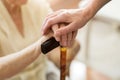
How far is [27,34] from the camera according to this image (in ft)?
3.92

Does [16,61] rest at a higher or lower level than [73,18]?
lower

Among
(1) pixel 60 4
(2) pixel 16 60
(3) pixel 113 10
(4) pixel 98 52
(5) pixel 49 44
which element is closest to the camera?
(5) pixel 49 44

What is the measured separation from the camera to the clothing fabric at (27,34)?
1.10m

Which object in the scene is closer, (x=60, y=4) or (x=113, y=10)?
(x=60, y=4)

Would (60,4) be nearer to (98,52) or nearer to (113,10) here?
(113,10)

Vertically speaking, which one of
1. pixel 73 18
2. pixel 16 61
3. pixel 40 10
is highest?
pixel 40 10

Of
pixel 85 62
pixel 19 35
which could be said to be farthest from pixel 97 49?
pixel 19 35

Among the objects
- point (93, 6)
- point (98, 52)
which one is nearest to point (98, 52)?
point (98, 52)

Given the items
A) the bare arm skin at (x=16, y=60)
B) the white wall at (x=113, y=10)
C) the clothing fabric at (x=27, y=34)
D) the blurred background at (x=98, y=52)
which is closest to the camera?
the bare arm skin at (x=16, y=60)

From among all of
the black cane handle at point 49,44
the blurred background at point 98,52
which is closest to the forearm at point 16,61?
the black cane handle at point 49,44

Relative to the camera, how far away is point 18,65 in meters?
0.97

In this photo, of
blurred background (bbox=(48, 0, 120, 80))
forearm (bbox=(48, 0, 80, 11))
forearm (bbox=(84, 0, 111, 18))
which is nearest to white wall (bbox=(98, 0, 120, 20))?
blurred background (bbox=(48, 0, 120, 80))

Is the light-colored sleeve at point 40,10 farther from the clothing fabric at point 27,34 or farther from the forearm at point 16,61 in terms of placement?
the forearm at point 16,61

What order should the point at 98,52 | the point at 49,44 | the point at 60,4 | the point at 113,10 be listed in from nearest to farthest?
the point at 49,44 → the point at 60,4 → the point at 113,10 → the point at 98,52
